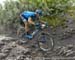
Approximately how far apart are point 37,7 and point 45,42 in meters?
1.90

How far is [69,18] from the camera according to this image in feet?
42.2

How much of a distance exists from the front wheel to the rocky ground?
5.9 inches

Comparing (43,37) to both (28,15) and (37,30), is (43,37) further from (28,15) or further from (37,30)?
(28,15)

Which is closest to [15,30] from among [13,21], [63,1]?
[13,21]

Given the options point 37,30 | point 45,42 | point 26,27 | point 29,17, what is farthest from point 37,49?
point 29,17

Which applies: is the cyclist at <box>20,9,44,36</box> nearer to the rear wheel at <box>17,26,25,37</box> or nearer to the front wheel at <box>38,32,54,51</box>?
the rear wheel at <box>17,26,25,37</box>

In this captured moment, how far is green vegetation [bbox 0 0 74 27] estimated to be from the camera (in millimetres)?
12727

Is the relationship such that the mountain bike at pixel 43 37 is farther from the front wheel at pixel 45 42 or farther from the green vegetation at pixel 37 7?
the green vegetation at pixel 37 7

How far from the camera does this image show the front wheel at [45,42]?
11.4 metres

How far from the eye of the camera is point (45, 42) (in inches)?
453

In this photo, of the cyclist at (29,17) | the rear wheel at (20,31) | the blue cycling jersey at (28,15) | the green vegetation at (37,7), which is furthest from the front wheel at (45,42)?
the green vegetation at (37,7)

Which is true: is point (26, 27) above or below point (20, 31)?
above

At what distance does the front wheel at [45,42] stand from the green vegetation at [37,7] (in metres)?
1.13

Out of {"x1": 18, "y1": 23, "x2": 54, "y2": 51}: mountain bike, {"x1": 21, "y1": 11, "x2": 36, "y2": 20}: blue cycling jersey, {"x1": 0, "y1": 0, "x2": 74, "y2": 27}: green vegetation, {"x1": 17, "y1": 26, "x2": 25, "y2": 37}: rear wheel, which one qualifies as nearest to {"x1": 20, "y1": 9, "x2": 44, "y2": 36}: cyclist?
{"x1": 21, "y1": 11, "x2": 36, "y2": 20}: blue cycling jersey
